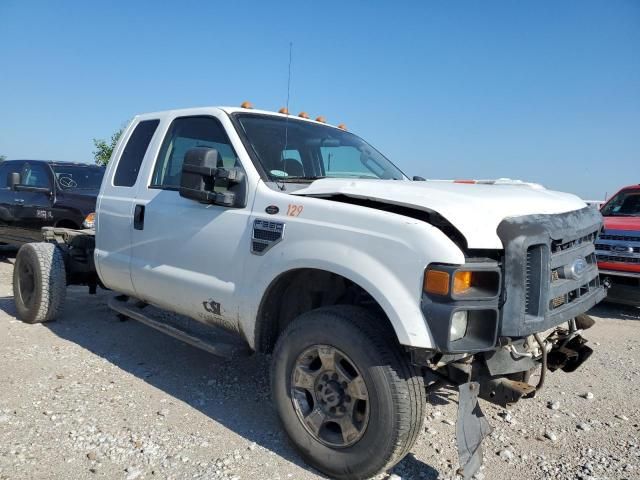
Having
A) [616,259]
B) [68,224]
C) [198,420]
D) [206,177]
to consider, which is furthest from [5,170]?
[616,259]

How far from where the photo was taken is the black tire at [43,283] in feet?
16.7

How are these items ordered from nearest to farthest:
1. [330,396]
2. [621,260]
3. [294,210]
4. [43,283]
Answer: [330,396] → [294,210] → [43,283] → [621,260]

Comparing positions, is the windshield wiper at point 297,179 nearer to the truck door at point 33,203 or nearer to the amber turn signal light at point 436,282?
the amber turn signal light at point 436,282

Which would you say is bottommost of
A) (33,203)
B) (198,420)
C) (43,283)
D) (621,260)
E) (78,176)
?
(198,420)

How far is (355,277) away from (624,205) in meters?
6.82

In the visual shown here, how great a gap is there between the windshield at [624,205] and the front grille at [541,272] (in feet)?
18.3

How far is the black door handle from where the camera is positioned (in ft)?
13.0

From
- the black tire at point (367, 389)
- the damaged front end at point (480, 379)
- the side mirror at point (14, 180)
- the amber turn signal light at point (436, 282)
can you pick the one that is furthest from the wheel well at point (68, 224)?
the amber turn signal light at point (436, 282)

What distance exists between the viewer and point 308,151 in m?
3.89

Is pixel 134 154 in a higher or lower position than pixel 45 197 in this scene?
higher

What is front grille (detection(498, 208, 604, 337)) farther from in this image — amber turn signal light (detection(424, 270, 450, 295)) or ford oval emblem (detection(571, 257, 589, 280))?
amber turn signal light (detection(424, 270, 450, 295))

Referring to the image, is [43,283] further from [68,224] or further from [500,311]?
[500,311]

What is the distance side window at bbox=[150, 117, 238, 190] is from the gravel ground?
156cm

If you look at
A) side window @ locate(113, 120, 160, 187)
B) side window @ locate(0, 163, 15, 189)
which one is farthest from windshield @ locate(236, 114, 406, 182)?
side window @ locate(0, 163, 15, 189)
